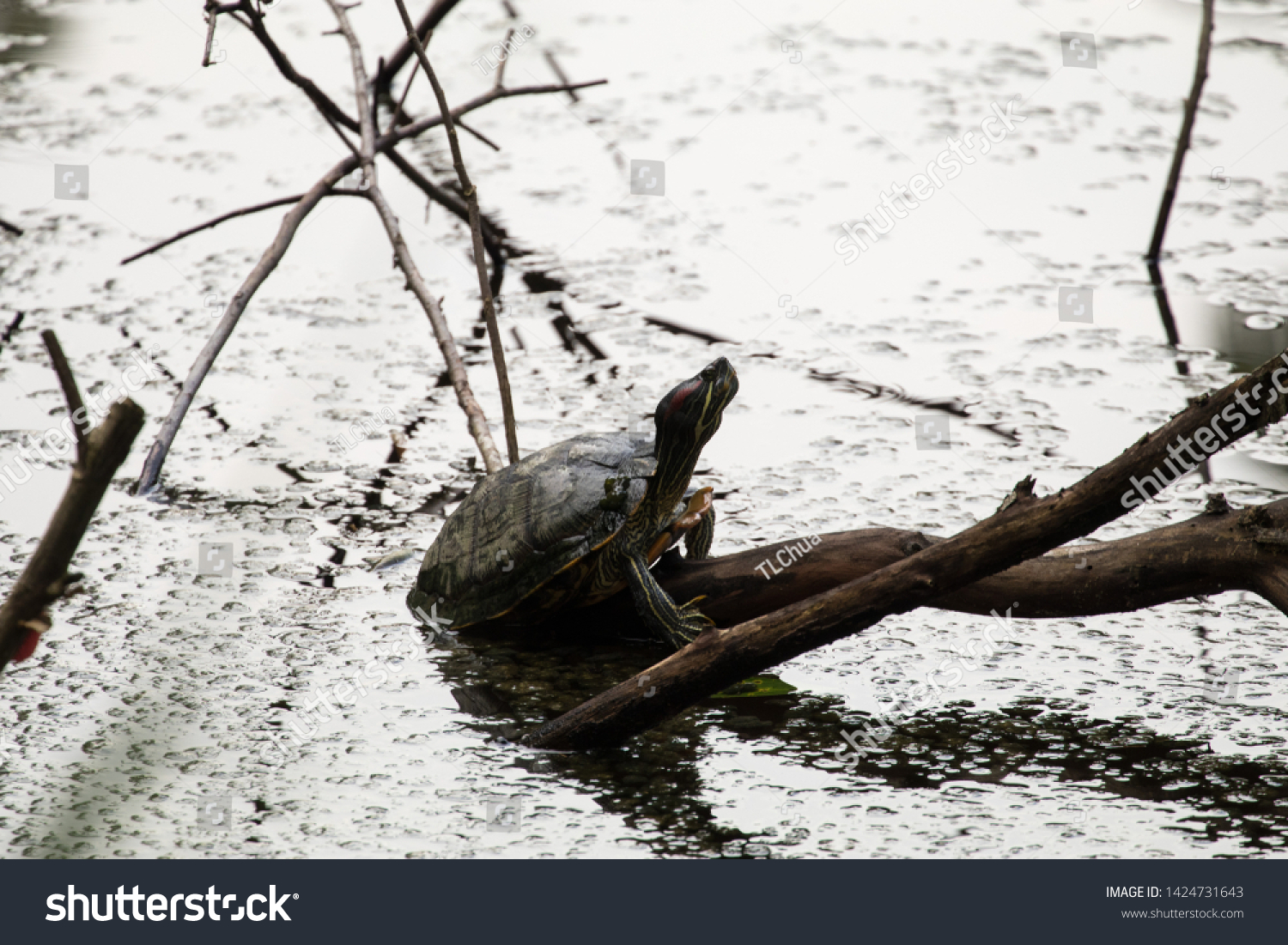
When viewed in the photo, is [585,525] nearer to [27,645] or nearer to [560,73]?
[27,645]

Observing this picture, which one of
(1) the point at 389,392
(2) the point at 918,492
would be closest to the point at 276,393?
(1) the point at 389,392

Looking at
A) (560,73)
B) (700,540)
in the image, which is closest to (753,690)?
(700,540)

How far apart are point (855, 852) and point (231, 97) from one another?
767 centimetres

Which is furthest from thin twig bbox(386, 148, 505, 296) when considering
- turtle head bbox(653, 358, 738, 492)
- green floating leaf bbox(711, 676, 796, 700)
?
green floating leaf bbox(711, 676, 796, 700)

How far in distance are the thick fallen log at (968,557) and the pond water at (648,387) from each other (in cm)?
32

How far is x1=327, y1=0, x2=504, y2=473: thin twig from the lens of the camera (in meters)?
4.27

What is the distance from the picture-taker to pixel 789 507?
441 centimetres

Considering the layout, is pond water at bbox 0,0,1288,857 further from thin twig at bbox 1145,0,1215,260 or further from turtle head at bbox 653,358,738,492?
turtle head at bbox 653,358,738,492

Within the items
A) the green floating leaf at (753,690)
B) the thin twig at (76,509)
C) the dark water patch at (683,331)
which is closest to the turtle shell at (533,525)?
the green floating leaf at (753,690)

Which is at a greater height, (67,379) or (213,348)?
(67,379)

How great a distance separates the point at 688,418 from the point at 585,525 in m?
0.42

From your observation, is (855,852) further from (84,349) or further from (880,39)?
(880,39)

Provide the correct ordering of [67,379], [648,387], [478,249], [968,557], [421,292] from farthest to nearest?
[648,387] < [421,292] < [478,249] < [968,557] < [67,379]

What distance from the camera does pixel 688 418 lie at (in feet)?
10.7
